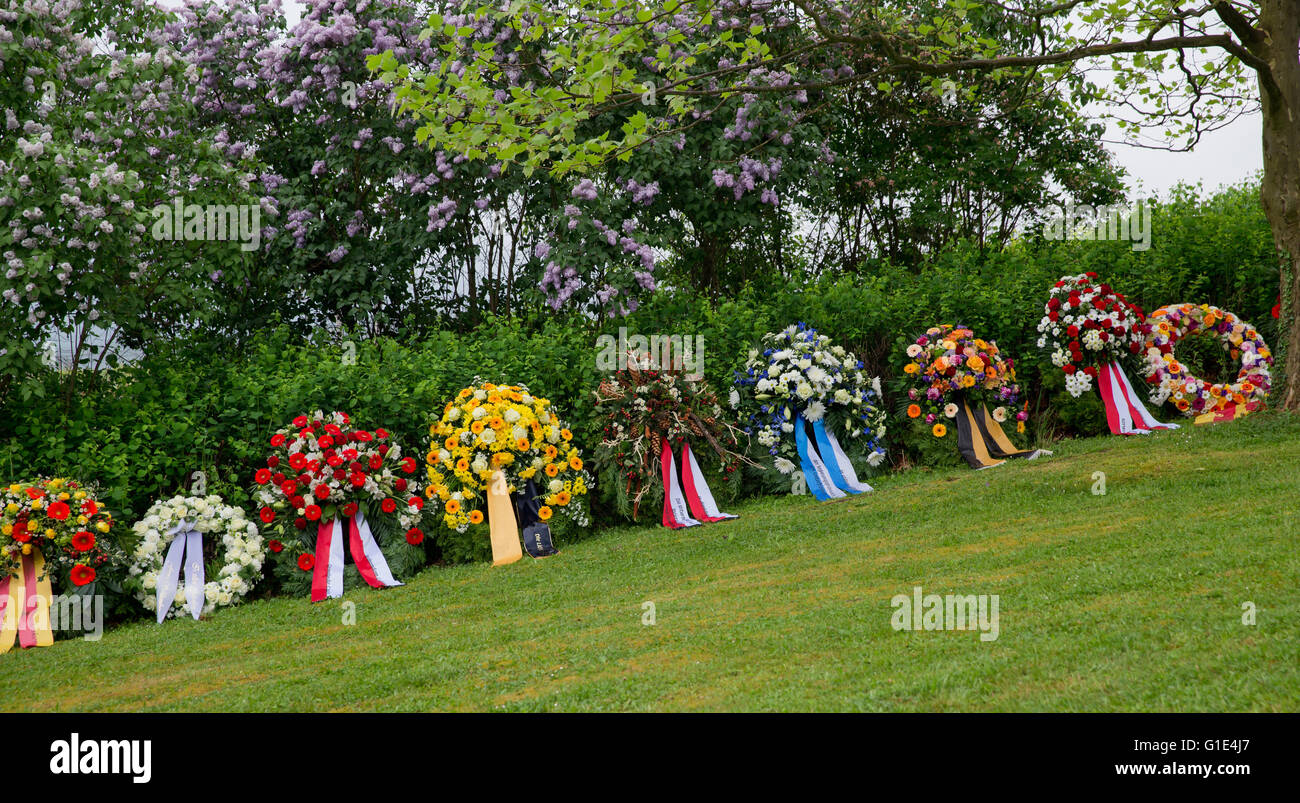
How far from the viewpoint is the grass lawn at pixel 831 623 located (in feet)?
13.6

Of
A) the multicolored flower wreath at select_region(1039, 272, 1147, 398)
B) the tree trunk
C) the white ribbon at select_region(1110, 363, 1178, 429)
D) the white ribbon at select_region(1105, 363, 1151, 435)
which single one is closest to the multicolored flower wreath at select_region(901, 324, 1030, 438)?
the multicolored flower wreath at select_region(1039, 272, 1147, 398)

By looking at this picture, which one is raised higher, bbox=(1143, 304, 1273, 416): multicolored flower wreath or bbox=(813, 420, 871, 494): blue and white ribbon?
bbox=(1143, 304, 1273, 416): multicolored flower wreath

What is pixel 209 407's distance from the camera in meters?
8.14

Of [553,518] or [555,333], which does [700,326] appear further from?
[553,518]

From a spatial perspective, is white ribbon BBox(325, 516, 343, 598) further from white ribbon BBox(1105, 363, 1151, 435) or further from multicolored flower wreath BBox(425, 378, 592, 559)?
white ribbon BBox(1105, 363, 1151, 435)

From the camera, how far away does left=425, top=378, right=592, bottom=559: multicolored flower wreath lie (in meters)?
8.12

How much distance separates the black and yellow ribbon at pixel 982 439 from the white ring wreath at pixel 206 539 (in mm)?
6137

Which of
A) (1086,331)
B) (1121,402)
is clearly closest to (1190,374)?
(1121,402)

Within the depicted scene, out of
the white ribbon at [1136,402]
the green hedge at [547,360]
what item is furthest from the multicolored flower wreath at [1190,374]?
the green hedge at [547,360]

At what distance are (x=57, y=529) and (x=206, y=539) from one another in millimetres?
1077

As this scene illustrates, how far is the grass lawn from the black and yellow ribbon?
0.96m

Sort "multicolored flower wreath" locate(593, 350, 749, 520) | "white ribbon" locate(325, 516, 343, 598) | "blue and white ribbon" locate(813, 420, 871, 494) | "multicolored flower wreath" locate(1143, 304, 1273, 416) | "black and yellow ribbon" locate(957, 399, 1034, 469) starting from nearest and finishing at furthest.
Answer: "white ribbon" locate(325, 516, 343, 598) → "multicolored flower wreath" locate(593, 350, 749, 520) → "blue and white ribbon" locate(813, 420, 871, 494) → "black and yellow ribbon" locate(957, 399, 1034, 469) → "multicolored flower wreath" locate(1143, 304, 1273, 416)

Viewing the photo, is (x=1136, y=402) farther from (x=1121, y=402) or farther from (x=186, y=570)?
(x=186, y=570)

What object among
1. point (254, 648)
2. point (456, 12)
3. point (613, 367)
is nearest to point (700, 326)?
point (613, 367)
